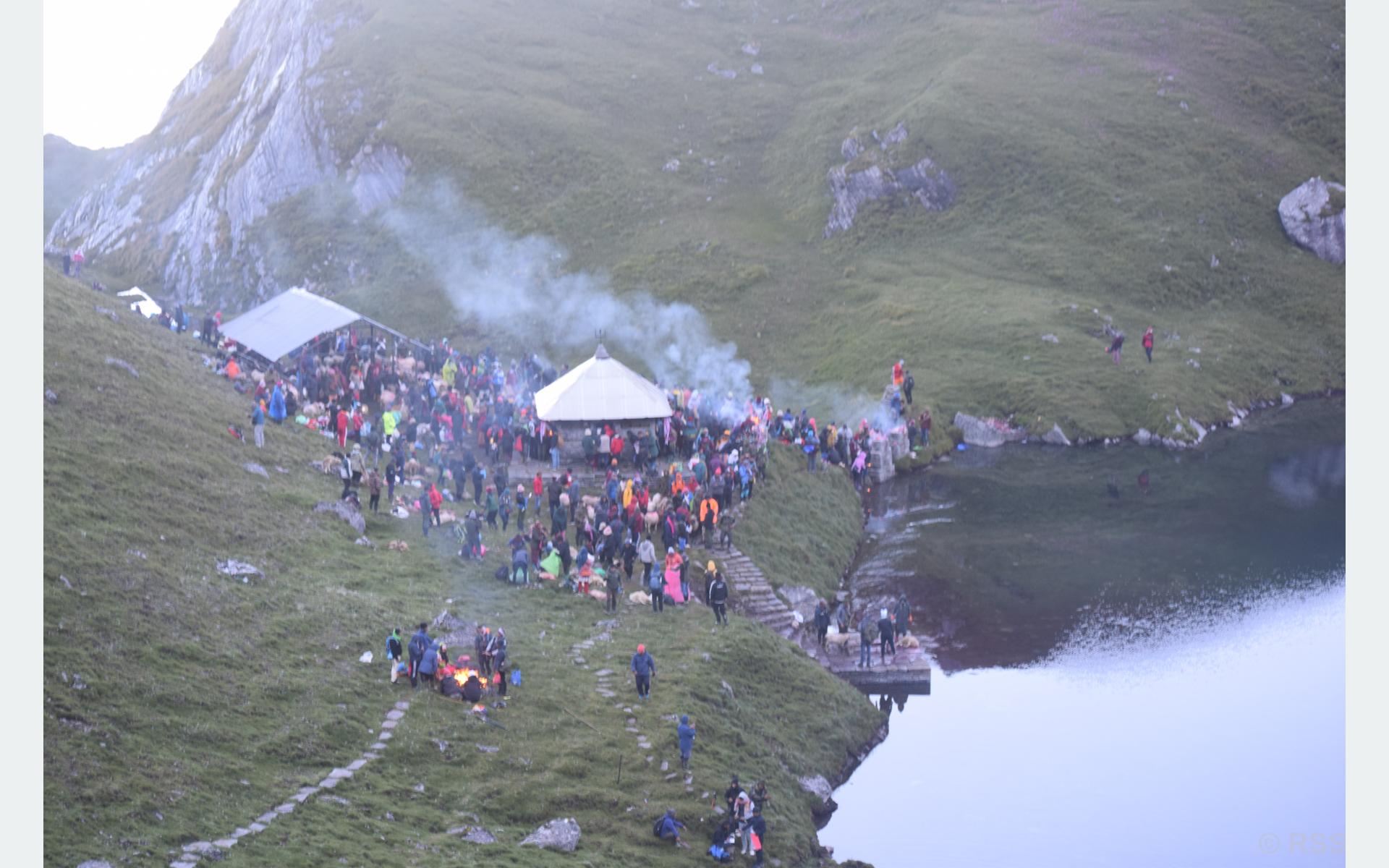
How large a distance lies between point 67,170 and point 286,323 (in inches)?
4159

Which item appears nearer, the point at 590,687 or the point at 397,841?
the point at 397,841

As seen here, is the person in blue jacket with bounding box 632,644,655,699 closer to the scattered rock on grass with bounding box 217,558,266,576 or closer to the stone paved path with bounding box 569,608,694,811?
the stone paved path with bounding box 569,608,694,811

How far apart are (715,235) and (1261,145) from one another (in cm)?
4207

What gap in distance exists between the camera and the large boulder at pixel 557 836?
27.6m

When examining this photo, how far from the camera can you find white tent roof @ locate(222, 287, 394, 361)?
63.8 metres

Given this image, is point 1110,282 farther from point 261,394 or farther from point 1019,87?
point 261,394

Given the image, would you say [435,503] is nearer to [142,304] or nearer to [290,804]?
[290,804]

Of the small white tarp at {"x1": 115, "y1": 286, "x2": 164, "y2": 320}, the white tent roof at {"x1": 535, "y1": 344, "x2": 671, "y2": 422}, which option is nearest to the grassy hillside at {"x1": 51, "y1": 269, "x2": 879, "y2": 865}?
the white tent roof at {"x1": 535, "y1": 344, "x2": 671, "y2": 422}

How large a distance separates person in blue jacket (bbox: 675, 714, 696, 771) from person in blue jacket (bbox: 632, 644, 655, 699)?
266 cm

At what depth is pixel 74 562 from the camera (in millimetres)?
32062

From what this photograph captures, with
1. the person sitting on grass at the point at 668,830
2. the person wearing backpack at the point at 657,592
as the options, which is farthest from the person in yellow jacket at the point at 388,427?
the person sitting on grass at the point at 668,830

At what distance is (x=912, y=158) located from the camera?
3693 inches

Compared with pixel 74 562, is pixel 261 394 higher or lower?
higher

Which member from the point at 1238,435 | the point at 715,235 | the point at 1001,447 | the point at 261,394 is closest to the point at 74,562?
the point at 261,394
